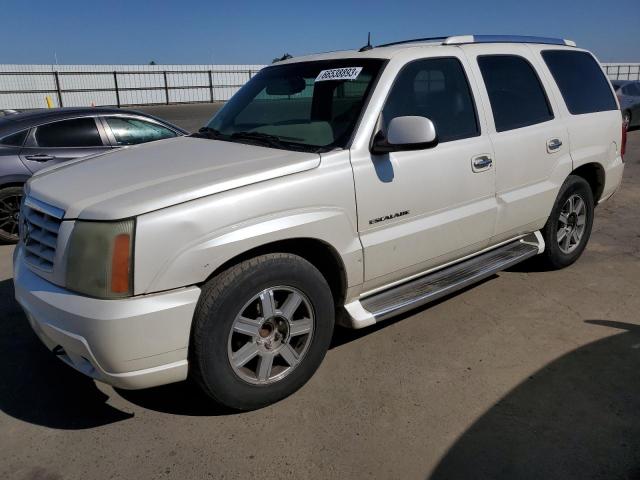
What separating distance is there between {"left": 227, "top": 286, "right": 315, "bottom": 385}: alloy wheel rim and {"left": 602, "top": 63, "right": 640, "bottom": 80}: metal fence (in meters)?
42.4

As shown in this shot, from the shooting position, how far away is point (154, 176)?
2.85 meters

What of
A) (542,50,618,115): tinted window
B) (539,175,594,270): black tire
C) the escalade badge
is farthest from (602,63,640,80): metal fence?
the escalade badge

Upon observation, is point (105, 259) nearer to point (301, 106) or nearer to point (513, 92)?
point (301, 106)

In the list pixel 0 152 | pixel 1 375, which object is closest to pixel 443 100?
pixel 1 375

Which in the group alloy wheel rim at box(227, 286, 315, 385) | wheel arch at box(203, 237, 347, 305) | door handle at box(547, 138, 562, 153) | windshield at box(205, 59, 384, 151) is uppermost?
windshield at box(205, 59, 384, 151)

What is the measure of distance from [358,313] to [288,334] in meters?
0.50

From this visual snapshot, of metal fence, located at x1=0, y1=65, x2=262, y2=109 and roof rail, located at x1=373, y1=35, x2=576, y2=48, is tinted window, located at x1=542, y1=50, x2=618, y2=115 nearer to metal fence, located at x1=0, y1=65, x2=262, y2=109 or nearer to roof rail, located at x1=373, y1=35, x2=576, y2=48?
roof rail, located at x1=373, y1=35, x2=576, y2=48

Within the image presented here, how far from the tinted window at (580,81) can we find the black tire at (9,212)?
570 cm

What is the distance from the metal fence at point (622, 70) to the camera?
38.7 meters

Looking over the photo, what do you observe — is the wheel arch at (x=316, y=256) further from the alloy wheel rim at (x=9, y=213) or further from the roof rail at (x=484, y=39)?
the alloy wheel rim at (x=9, y=213)

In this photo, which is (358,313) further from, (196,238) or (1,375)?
(1,375)

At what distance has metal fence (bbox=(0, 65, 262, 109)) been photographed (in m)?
26.2

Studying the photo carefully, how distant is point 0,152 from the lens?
6.10m

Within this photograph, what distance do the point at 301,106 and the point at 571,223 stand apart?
2.81 m
